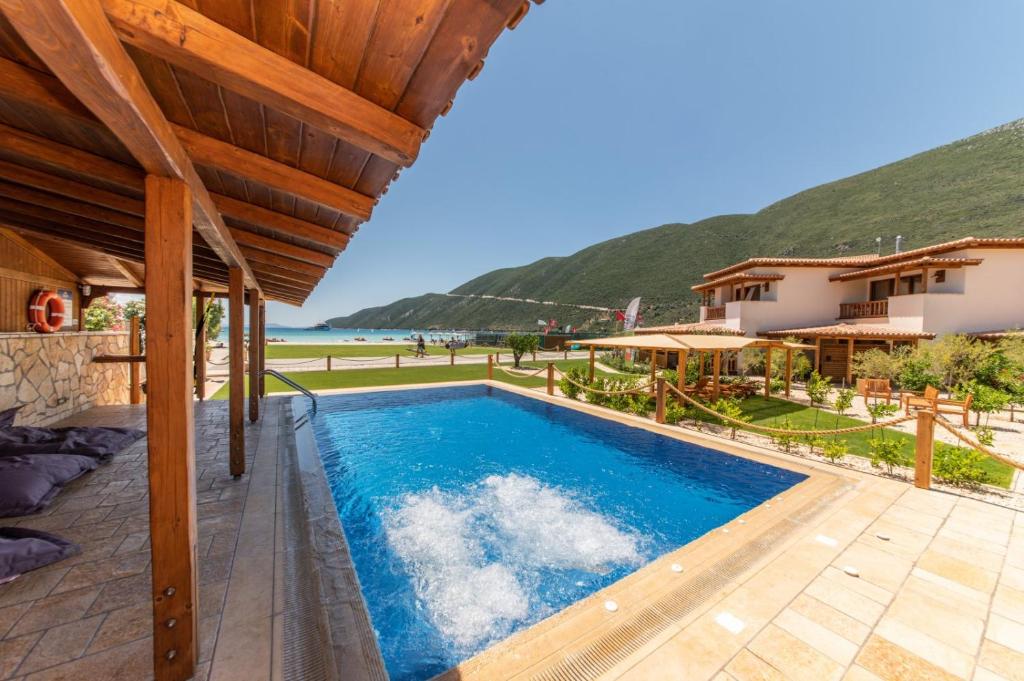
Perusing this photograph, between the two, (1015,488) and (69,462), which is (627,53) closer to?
(1015,488)

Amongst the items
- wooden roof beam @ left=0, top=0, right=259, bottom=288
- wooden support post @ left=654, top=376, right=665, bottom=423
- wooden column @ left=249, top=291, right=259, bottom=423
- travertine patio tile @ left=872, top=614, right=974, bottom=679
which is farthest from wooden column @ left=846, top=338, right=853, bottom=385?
wooden roof beam @ left=0, top=0, right=259, bottom=288

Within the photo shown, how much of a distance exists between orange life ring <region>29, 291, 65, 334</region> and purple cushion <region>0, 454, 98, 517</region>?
163 inches

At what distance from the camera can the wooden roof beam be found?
1.00 m

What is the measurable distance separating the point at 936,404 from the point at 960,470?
5231 millimetres

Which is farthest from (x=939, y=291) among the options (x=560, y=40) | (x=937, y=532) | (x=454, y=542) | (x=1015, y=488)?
(x=454, y=542)

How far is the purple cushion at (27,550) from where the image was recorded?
279 centimetres

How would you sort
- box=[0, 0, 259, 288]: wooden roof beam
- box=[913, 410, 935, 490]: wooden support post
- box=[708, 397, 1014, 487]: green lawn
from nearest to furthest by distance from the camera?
box=[0, 0, 259, 288]: wooden roof beam → box=[913, 410, 935, 490]: wooden support post → box=[708, 397, 1014, 487]: green lawn

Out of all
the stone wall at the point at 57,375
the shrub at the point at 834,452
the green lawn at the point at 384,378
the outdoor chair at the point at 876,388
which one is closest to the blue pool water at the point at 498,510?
the shrub at the point at 834,452

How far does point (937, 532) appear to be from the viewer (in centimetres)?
394

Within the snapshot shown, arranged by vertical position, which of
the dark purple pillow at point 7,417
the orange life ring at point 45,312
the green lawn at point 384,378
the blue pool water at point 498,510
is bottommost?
the blue pool water at point 498,510

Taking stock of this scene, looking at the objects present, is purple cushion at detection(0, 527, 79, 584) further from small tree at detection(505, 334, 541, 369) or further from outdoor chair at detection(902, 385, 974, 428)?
small tree at detection(505, 334, 541, 369)

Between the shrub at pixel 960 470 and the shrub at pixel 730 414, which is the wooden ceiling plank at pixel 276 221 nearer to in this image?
the shrub at pixel 730 414

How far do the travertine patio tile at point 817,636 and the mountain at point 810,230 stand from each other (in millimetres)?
26850

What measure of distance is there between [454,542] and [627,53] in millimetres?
28368
